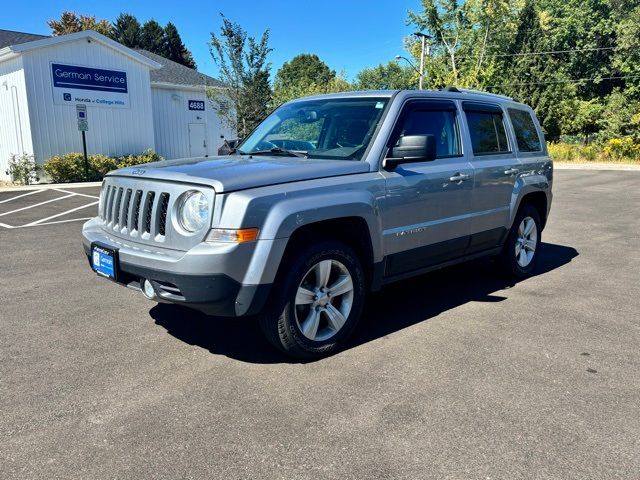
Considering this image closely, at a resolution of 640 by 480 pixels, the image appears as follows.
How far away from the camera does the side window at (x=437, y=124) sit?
4.50 metres

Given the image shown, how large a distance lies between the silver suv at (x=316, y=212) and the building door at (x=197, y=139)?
19.3 m

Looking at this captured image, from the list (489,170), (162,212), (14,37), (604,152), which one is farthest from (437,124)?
(604,152)

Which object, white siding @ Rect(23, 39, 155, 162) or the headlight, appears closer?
the headlight

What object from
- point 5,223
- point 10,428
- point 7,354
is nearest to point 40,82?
point 5,223

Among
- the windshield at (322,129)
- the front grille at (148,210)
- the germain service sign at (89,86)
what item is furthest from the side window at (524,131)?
the germain service sign at (89,86)

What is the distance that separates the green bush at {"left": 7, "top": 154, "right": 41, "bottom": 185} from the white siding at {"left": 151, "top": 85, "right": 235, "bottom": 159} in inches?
223

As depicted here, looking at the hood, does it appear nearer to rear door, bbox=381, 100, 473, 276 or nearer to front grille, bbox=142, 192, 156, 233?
front grille, bbox=142, 192, 156, 233

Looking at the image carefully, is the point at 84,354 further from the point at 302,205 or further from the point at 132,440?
the point at 302,205

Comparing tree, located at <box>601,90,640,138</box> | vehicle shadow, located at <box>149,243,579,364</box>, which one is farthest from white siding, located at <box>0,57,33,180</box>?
tree, located at <box>601,90,640,138</box>

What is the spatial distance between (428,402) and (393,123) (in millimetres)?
2197

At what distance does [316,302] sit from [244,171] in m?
1.05

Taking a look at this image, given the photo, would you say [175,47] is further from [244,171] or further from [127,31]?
[244,171]

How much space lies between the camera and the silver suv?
3354mm

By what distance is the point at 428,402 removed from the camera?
3.22 metres
